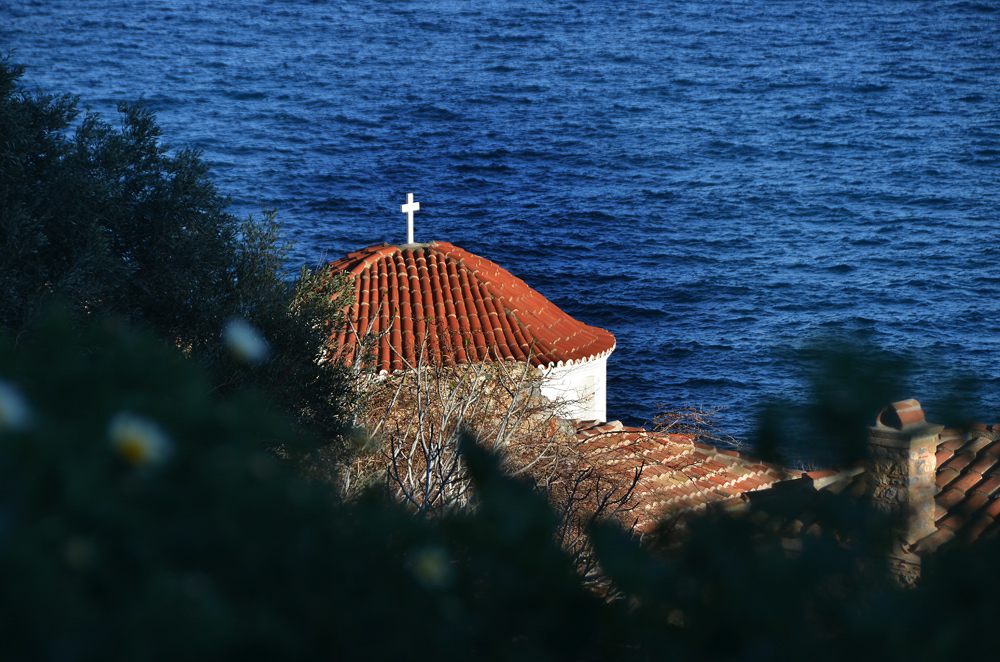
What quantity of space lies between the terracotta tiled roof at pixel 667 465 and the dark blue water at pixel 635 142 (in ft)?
45.0

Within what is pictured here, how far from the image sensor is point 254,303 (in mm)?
8141

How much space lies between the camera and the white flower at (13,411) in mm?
1406

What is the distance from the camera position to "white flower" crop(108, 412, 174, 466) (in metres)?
1.40

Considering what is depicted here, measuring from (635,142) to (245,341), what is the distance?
4375 centimetres

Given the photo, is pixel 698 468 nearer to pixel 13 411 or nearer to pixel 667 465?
pixel 667 465

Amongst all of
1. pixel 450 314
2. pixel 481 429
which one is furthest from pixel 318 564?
pixel 450 314

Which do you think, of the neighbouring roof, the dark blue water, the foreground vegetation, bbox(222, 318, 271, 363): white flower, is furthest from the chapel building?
the dark blue water

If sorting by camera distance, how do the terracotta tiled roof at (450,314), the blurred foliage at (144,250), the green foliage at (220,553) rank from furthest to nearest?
1. the terracotta tiled roof at (450,314)
2. the blurred foliage at (144,250)
3. the green foliage at (220,553)

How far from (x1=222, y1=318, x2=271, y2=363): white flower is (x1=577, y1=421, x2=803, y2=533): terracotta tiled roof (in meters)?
3.61

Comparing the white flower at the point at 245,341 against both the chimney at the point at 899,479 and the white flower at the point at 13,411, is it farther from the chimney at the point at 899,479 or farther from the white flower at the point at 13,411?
the chimney at the point at 899,479

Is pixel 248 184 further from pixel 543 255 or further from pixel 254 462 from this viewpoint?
pixel 254 462

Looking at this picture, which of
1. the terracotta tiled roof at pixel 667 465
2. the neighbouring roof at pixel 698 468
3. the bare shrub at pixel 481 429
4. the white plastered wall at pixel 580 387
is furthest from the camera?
the white plastered wall at pixel 580 387

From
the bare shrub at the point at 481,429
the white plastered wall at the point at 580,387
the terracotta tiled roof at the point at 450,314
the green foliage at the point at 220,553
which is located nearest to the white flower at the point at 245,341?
the bare shrub at the point at 481,429

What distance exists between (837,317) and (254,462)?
110 feet
